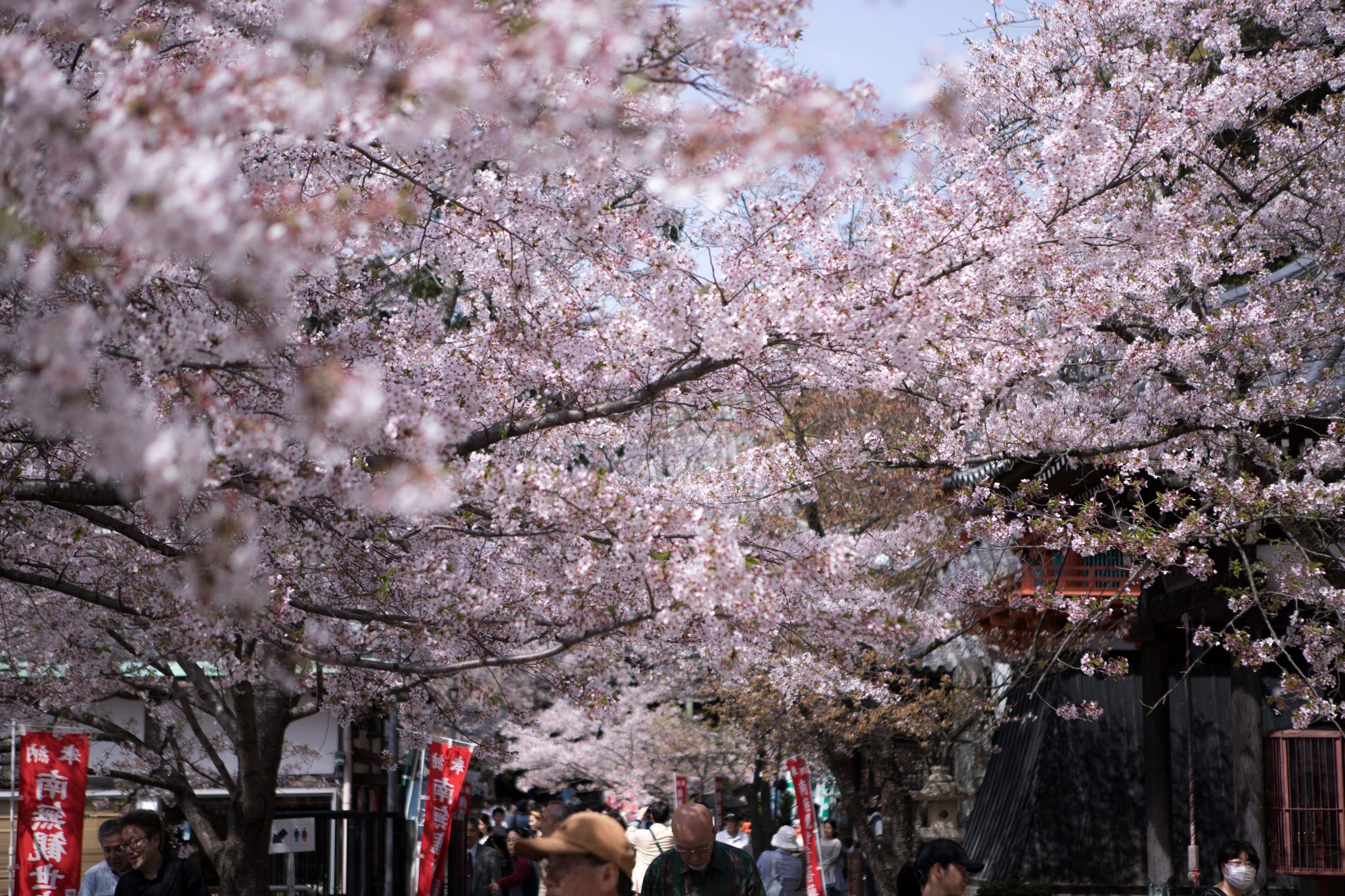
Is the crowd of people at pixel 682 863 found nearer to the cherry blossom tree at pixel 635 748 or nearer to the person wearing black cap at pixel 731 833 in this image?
the person wearing black cap at pixel 731 833

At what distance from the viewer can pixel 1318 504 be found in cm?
845


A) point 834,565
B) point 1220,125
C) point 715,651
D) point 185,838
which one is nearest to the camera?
point 834,565

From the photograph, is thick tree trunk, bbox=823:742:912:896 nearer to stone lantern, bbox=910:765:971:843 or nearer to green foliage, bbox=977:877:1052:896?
stone lantern, bbox=910:765:971:843

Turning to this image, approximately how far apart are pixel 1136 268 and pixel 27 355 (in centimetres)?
840

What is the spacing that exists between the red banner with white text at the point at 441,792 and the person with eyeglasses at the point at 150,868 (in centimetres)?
430

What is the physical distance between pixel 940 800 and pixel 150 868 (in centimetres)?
1368

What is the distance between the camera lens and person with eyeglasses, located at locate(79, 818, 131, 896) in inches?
261

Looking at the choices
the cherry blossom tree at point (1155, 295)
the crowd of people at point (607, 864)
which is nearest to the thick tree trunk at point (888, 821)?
the cherry blossom tree at point (1155, 295)

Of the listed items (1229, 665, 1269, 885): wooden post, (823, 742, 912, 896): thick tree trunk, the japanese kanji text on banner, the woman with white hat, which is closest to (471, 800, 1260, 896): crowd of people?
the japanese kanji text on banner

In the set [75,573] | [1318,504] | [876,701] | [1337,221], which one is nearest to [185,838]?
[876,701]

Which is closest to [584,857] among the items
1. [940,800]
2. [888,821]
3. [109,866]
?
[109,866]

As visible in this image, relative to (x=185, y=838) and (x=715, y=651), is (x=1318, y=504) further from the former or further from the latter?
(x=185, y=838)

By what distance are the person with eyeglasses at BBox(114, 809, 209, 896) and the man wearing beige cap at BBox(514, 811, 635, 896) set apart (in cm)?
383

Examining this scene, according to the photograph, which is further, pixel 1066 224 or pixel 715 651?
pixel 1066 224
